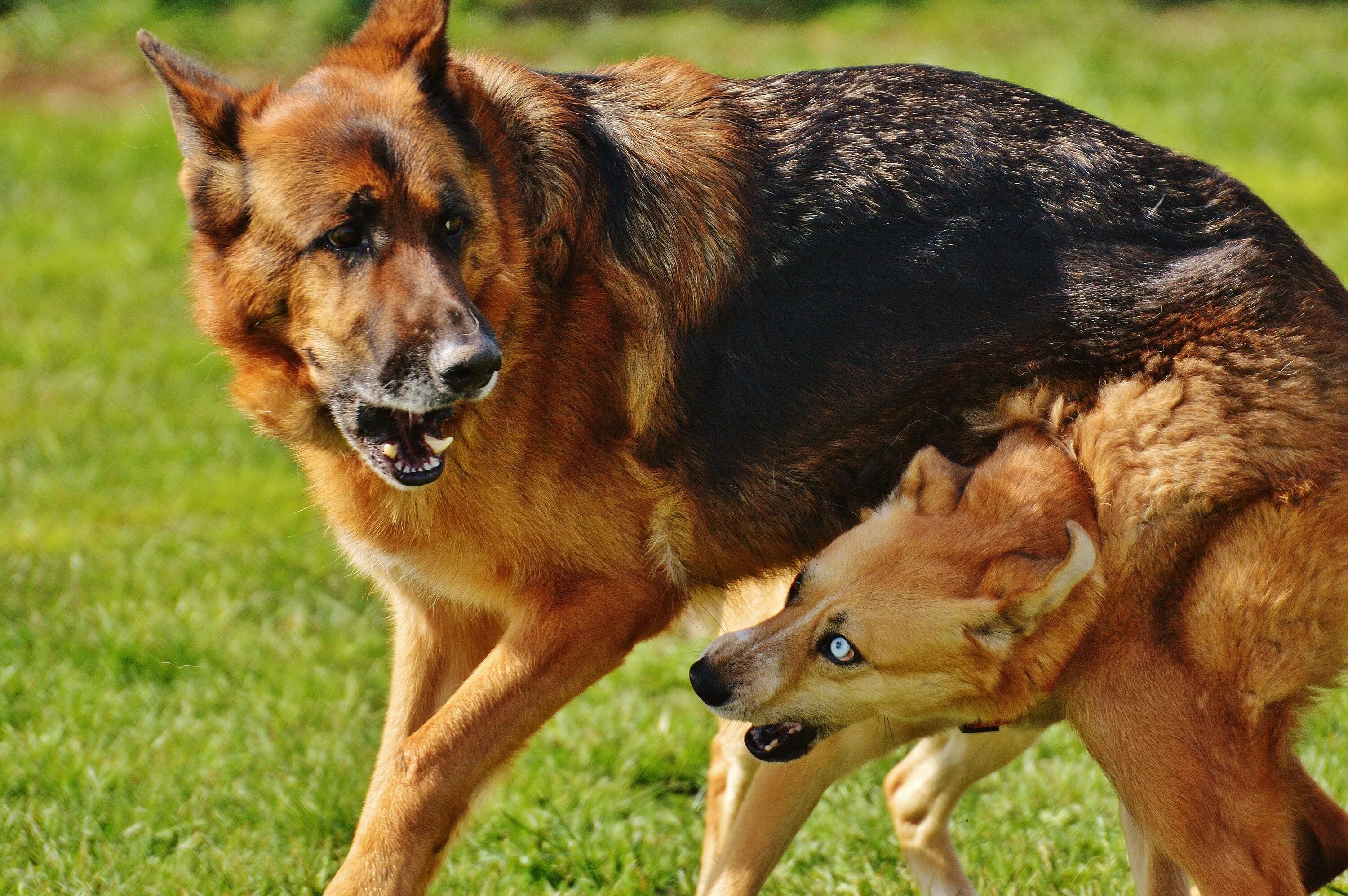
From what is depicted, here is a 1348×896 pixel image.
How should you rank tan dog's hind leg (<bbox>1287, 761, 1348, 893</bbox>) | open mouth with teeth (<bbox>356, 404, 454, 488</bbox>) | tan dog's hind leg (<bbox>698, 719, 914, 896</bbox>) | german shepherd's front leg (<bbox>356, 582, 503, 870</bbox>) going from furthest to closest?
german shepherd's front leg (<bbox>356, 582, 503, 870</bbox>) → tan dog's hind leg (<bbox>698, 719, 914, 896</bbox>) → tan dog's hind leg (<bbox>1287, 761, 1348, 893</bbox>) → open mouth with teeth (<bbox>356, 404, 454, 488</bbox>)

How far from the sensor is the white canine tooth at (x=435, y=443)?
392 cm

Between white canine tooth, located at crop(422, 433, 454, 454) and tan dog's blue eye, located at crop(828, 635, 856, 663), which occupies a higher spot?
A: white canine tooth, located at crop(422, 433, 454, 454)

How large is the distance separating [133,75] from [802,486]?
11.3 m

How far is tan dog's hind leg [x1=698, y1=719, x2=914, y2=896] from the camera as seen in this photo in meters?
4.37

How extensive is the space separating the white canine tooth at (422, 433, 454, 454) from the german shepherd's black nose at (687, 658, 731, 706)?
37.4 inches

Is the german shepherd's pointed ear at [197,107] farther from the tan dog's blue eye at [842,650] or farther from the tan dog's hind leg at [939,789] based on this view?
the tan dog's hind leg at [939,789]

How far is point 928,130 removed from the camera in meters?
4.29

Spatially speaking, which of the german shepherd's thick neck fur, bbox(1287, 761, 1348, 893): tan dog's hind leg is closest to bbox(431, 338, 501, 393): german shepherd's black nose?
the german shepherd's thick neck fur

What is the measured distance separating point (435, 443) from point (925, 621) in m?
1.46

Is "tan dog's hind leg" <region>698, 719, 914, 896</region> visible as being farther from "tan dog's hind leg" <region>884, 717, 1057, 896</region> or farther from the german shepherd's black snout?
the german shepherd's black snout

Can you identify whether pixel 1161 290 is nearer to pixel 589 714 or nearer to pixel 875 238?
pixel 875 238

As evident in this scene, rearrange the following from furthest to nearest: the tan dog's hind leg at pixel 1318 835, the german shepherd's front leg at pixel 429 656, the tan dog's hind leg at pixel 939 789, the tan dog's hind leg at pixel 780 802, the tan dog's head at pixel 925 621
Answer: the tan dog's hind leg at pixel 939 789, the german shepherd's front leg at pixel 429 656, the tan dog's hind leg at pixel 780 802, the tan dog's hind leg at pixel 1318 835, the tan dog's head at pixel 925 621

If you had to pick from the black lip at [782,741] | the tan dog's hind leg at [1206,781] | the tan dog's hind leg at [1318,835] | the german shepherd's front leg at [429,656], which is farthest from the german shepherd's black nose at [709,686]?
the tan dog's hind leg at [1318,835]

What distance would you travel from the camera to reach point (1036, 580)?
4.00 m
